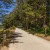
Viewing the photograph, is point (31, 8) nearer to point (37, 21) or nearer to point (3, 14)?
point (37, 21)

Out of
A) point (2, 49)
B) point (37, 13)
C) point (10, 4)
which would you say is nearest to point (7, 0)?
point (10, 4)

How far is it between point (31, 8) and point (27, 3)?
3116 millimetres

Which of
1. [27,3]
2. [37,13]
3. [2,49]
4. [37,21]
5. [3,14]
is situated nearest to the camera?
[2,49]

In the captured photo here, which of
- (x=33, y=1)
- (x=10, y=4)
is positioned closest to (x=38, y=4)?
(x=33, y=1)

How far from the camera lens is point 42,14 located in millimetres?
48469

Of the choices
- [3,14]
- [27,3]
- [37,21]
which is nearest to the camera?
[3,14]

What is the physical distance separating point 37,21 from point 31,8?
308 inches

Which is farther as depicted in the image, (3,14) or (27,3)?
(27,3)

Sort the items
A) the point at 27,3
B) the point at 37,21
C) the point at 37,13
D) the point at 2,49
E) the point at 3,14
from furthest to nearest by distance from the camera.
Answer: the point at 37,21 → the point at 27,3 → the point at 37,13 → the point at 3,14 → the point at 2,49

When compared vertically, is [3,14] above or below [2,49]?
above

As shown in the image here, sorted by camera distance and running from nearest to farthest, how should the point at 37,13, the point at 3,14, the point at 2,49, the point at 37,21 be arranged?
the point at 2,49 < the point at 3,14 < the point at 37,13 < the point at 37,21

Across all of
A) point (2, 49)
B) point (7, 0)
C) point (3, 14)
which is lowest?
point (2, 49)

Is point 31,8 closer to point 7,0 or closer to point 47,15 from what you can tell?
point 47,15

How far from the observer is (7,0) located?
90.3ft
